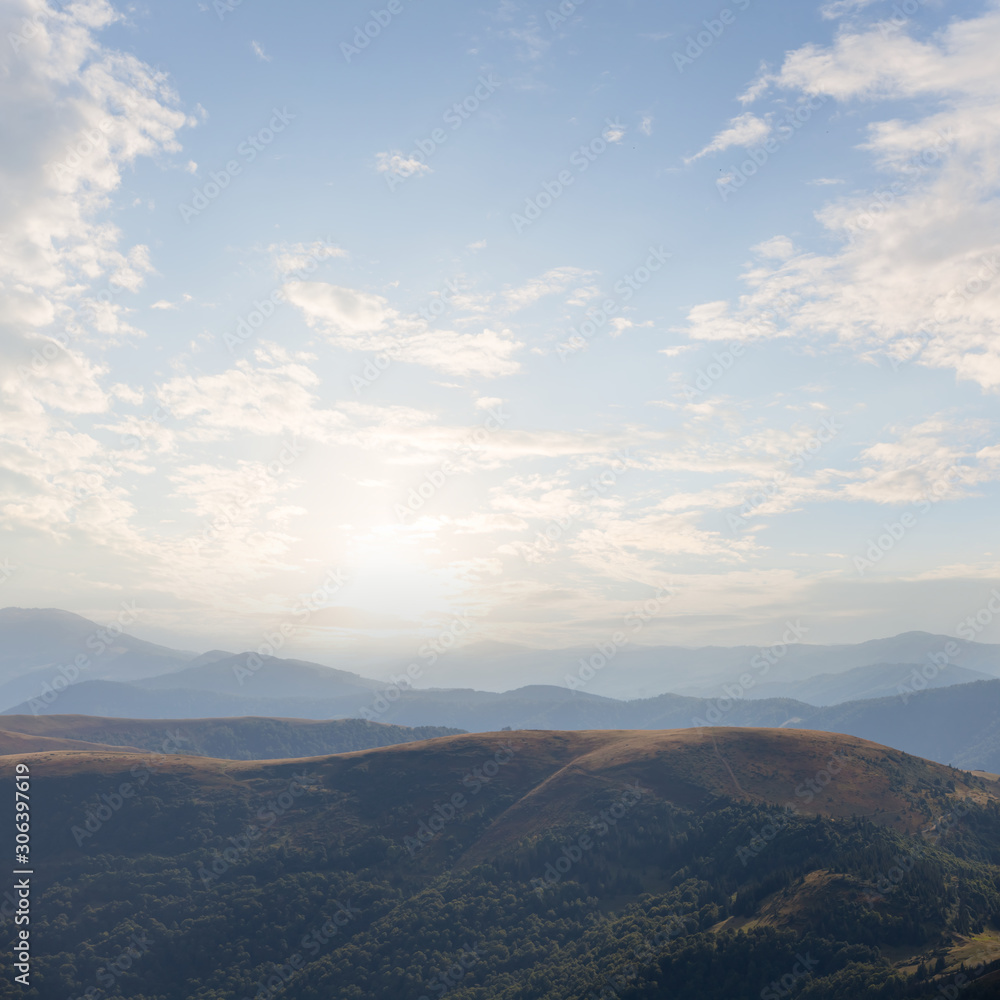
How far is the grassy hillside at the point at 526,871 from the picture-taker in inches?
3314

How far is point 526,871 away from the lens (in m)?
129

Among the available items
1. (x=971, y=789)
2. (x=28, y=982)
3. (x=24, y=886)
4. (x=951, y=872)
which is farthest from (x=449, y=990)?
(x=971, y=789)

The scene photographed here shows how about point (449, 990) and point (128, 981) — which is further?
point (128, 981)

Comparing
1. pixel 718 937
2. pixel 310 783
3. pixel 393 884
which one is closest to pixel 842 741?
pixel 718 937

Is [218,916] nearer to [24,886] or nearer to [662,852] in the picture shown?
[24,886]

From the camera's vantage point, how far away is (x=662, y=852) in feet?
419

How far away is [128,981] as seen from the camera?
107438 mm

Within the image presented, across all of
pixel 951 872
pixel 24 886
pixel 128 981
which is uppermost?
pixel 951 872

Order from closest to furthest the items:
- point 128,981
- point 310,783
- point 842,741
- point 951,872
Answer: point 951,872 < point 128,981 < point 842,741 < point 310,783

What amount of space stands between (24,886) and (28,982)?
30441 millimetres

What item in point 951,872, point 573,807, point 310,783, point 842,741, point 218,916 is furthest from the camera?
point 310,783

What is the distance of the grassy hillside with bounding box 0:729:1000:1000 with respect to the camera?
8419 centimetres

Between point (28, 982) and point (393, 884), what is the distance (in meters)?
59.5

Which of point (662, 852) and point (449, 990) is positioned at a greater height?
point (662, 852)
